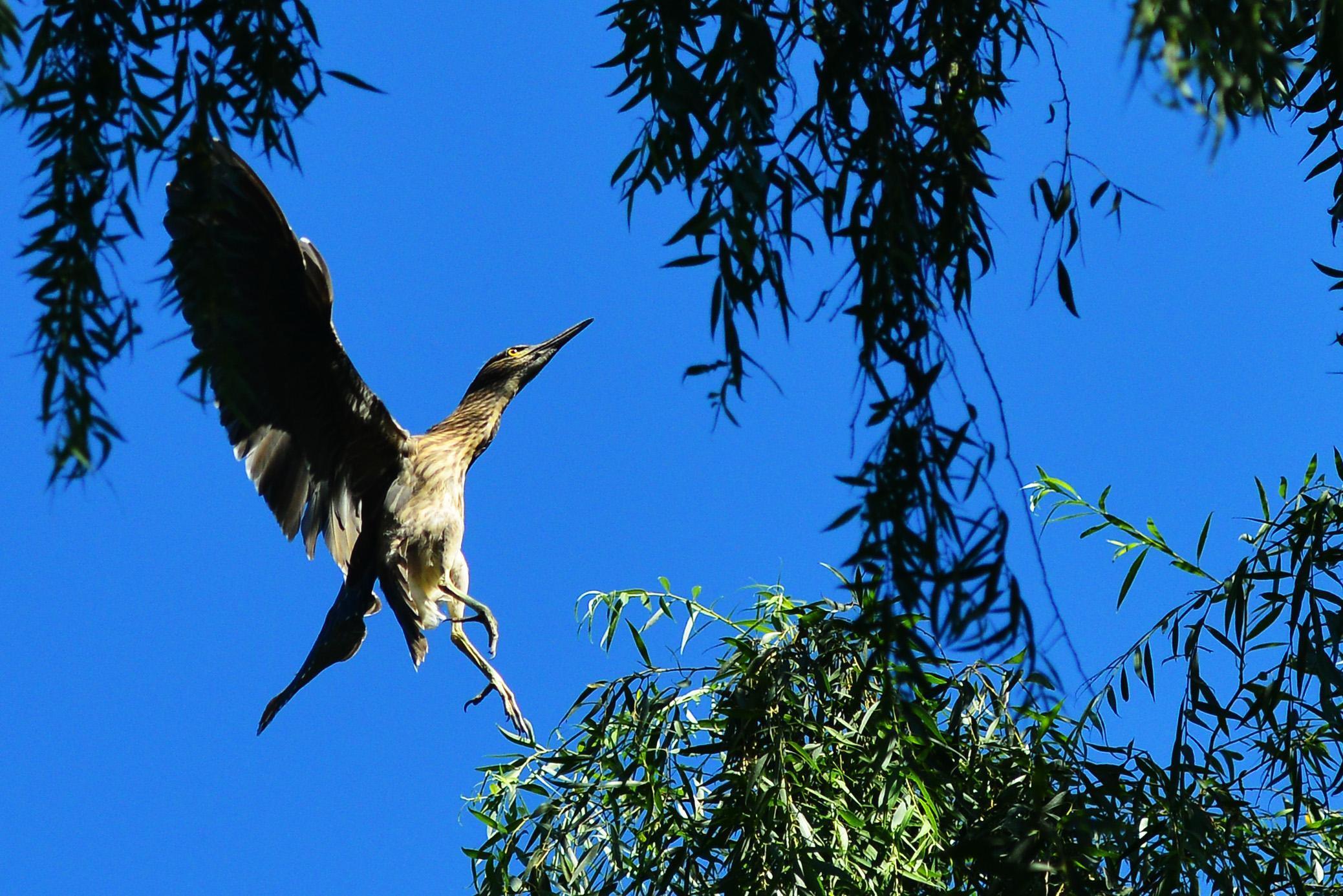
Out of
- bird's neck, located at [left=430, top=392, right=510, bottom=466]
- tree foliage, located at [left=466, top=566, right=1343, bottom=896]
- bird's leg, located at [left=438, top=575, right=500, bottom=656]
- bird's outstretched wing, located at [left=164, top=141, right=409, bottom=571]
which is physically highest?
bird's neck, located at [left=430, top=392, right=510, bottom=466]

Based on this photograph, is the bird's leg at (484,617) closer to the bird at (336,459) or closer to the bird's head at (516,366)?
the bird at (336,459)

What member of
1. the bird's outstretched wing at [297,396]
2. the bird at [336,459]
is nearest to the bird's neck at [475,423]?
the bird at [336,459]

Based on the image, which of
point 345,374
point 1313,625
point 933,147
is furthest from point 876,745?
point 345,374

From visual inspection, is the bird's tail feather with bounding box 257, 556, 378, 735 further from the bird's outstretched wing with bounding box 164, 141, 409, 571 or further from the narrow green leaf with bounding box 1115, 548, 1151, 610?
the narrow green leaf with bounding box 1115, 548, 1151, 610

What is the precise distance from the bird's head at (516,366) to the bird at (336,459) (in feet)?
0.36

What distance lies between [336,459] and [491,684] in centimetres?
65

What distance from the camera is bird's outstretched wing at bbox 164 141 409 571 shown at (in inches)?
108

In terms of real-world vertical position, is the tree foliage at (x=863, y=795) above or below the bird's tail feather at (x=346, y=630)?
below

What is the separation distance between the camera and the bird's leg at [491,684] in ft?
8.92

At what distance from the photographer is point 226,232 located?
4.93ft

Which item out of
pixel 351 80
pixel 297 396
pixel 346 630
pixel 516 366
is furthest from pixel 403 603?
pixel 351 80

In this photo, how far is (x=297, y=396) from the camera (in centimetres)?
294

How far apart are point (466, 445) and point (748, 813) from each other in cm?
134

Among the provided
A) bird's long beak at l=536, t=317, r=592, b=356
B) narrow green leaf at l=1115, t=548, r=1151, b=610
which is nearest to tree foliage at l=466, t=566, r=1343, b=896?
narrow green leaf at l=1115, t=548, r=1151, b=610
